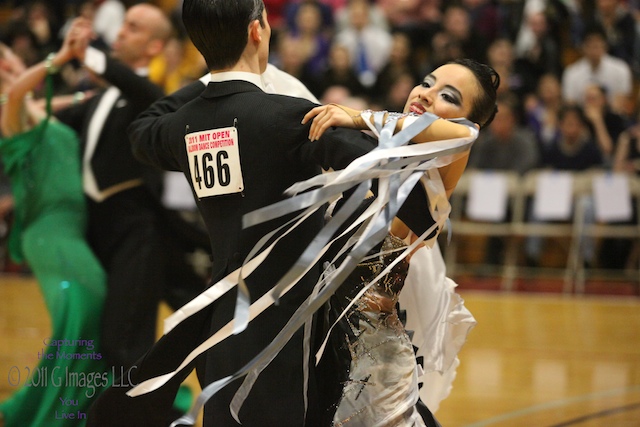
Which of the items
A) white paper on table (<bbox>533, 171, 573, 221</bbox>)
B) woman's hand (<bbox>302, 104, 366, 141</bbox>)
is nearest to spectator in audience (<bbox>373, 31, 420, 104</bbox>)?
white paper on table (<bbox>533, 171, 573, 221</bbox>)

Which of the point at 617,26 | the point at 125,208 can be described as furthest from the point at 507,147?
the point at 125,208

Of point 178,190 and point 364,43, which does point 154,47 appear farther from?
point 364,43

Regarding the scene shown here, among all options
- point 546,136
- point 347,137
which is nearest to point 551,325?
point 546,136

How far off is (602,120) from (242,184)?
755 centimetres

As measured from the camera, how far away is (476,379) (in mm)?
5836

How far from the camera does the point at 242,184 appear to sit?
2.51 meters

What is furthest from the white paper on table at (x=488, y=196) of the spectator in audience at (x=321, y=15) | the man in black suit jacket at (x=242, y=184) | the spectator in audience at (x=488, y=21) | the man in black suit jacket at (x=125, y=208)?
the man in black suit jacket at (x=242, y=184)

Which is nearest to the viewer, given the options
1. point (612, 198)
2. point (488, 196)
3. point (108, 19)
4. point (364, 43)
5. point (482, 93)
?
point (482, 93)

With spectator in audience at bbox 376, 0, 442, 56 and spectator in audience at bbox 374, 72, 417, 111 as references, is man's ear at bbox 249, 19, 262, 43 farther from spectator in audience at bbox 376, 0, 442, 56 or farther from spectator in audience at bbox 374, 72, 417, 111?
spectator in audience at bbox 376, 0, 442, 56

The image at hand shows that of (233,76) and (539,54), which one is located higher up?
(233,76)

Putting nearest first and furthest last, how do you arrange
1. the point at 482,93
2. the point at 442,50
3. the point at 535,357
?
the point at 482,93 → the point at 535,357 → the point at 442,50

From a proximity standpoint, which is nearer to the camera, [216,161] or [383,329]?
[216,161]

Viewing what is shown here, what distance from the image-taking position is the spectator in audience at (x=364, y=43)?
10.9 meters

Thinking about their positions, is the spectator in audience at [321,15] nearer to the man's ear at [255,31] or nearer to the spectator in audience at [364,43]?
the spectator in audience at [364,43]
